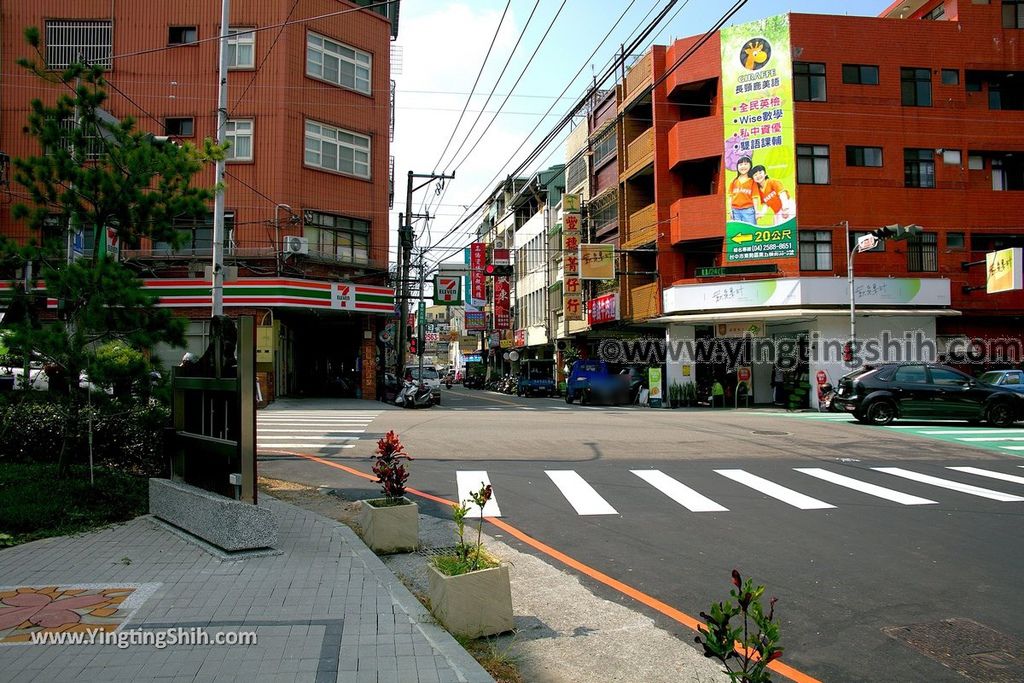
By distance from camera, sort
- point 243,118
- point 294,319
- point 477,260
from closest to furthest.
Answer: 1. point 243,118
2. point 294,319
3. point 477,260

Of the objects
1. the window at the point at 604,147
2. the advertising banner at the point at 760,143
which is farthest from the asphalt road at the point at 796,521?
the window at the point at 604,147

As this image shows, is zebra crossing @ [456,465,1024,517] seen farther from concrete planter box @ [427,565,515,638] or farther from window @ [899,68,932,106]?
window @ [899,68,932,106]

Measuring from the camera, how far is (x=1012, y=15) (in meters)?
31.3

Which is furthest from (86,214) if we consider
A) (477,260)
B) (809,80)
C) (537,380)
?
(477,260)

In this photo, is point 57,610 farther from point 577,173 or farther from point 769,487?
point 577,173

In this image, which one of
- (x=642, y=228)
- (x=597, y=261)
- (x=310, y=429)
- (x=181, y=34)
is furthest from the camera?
(x=642, y=228)

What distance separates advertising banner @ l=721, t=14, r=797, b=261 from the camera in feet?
98.0

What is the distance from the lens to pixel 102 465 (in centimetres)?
972

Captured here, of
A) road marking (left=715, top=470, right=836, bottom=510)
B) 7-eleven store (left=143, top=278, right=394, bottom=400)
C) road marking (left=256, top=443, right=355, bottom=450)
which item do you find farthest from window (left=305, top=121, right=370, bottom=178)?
road marking (left=715, top=470, right=836, bottom=510)

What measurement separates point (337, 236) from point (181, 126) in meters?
7.32

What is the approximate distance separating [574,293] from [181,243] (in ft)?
115

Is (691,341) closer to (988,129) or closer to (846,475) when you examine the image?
(988,129)

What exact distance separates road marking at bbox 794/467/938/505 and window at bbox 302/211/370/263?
22.0 metres

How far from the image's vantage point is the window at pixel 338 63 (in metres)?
29.8
